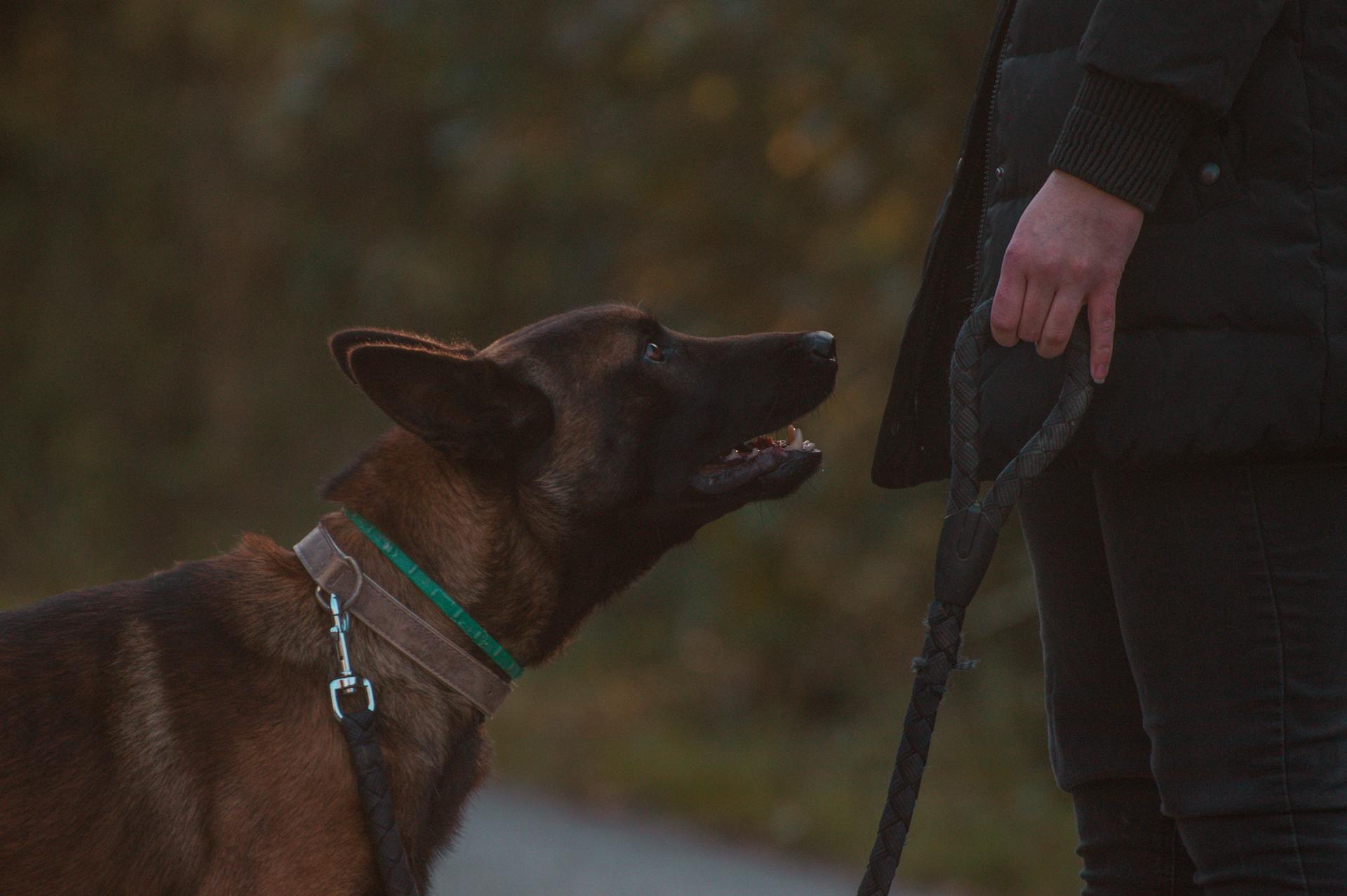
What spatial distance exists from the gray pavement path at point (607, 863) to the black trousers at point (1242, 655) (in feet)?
9.64

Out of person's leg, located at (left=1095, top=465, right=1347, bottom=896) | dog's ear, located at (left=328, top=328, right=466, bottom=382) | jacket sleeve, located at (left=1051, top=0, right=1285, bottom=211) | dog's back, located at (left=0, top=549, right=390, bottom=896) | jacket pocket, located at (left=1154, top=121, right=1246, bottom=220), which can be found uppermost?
dog's ear, located at (left=328, top=328, right=466, bottom=382)

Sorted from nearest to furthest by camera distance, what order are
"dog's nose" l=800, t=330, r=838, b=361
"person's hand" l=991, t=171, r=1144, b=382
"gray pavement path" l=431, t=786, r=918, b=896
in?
"person's hand" l=991, t=171, r=1144, b=382 → "dog's nose" l=800, t=330, r=838, b=361 → "gray pavement path" l=431, t=786, r=918, b=896

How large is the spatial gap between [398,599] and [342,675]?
21 cm

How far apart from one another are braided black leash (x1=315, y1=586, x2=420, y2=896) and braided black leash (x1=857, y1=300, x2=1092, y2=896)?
0.75 m

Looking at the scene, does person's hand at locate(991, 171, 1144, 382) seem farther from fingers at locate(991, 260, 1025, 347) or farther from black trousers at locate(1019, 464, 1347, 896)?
black trousers at locate(1019, 464, 1347, 896)

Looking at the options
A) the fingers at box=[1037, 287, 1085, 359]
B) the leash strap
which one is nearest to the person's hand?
the fingers at box=[1037, 287, 1085, 359]

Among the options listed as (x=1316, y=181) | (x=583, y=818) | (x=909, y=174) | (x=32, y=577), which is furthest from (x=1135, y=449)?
(x=32, y=577)

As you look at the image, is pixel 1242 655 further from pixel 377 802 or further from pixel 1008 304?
pixel 377 802

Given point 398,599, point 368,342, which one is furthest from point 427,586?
point 368,342

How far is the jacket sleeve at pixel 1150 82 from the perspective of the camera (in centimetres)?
174

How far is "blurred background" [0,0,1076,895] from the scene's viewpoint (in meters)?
6.33

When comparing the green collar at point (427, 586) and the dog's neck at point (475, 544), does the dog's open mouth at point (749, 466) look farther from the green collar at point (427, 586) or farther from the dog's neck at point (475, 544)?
the green collar at point (427, 586)

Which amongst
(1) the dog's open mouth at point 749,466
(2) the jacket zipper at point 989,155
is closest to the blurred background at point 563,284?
(1) the dog's open mouth at point 749,466

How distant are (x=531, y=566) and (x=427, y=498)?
0.24m
